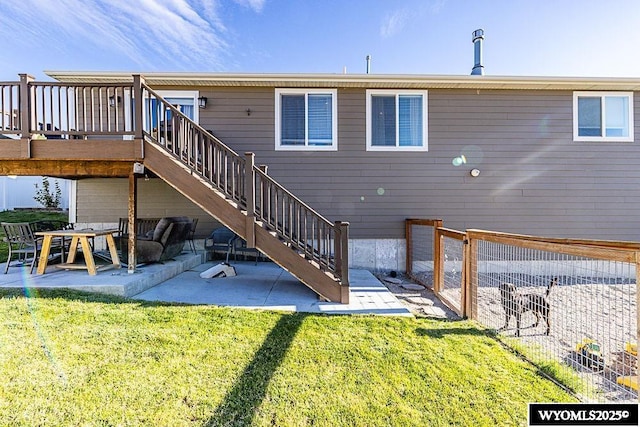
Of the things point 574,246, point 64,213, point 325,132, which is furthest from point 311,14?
point 64,213

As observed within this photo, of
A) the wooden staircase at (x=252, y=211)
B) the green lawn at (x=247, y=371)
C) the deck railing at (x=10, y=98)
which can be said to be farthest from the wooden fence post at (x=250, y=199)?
the deck railing at (x=10, y=98)

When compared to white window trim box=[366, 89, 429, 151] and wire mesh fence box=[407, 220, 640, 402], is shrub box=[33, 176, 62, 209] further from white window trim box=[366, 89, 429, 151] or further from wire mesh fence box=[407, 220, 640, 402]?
wire mesh fence box=[407, 220, 640, 402]

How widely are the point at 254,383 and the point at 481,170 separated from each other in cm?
657

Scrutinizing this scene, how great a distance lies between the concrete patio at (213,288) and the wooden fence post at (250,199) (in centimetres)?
88

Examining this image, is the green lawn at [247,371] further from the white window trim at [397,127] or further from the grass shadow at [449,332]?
the white window trim at [397,127]

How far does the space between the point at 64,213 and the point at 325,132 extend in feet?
40.4

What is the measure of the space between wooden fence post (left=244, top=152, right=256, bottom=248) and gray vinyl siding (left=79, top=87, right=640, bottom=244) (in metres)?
2.32

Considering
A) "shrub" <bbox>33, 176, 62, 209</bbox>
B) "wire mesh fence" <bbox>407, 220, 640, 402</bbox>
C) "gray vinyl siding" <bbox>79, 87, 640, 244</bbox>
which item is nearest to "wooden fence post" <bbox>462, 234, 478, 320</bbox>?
"wire mesh fence" <bbox>407, 220, 640, 402</bbox>

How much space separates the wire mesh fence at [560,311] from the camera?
2451 millimetres

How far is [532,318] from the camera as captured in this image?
4.06m

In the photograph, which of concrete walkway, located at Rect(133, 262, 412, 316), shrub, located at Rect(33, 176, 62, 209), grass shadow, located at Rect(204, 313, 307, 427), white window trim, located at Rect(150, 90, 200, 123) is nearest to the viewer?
grass shadow, located at Rect(204, 313, 307, 427)

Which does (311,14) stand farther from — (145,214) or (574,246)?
(574,246)

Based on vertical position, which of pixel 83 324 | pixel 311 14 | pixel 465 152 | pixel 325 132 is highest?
pixel 311 14

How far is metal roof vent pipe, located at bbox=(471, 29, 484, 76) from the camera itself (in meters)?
7.80
